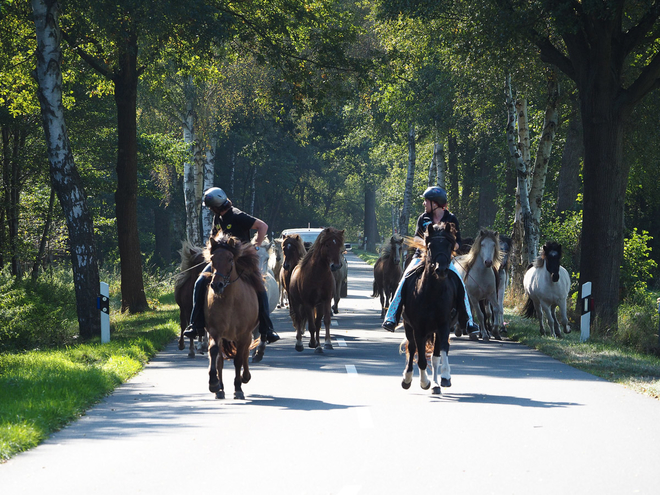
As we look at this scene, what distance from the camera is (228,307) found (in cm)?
998

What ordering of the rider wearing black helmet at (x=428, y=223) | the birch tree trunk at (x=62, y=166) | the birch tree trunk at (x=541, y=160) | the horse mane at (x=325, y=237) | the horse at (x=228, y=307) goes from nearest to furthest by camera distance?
the horse at (x=228, y=307) → the rider wearing black helmet at (x=428, y=223) → the horse mane at (x=325, y=237) → the birch tree trunk at (x=62, y=166) → the birch tree trunk at (x=541, y=160)

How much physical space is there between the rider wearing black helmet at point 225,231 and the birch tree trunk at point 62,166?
7379 mm

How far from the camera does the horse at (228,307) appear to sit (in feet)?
32.1

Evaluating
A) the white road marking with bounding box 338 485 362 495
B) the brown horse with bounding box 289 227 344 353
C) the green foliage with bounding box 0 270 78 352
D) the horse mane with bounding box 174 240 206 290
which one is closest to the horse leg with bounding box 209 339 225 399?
the white road marking with bounding box 338 485 362 495

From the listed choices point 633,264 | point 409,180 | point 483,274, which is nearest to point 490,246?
point 483,274

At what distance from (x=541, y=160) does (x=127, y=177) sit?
12077 mm

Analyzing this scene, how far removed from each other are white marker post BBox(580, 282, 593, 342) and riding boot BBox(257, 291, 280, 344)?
7.96m

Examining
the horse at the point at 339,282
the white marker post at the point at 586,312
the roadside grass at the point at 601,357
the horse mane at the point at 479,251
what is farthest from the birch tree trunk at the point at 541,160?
the horse mane at the point at 479,251

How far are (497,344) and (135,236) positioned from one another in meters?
10.9

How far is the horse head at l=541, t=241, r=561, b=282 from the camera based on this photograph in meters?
17.7

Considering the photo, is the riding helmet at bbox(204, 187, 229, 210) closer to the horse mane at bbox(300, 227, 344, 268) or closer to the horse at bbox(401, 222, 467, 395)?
the horse at bbox(401, 222, 467, 395)

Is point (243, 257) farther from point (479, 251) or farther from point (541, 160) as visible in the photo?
point (541, 160)

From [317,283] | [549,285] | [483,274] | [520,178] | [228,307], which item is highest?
[520,178]

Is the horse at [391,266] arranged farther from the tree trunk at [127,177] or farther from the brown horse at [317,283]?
the tree trunk at [127,177]
